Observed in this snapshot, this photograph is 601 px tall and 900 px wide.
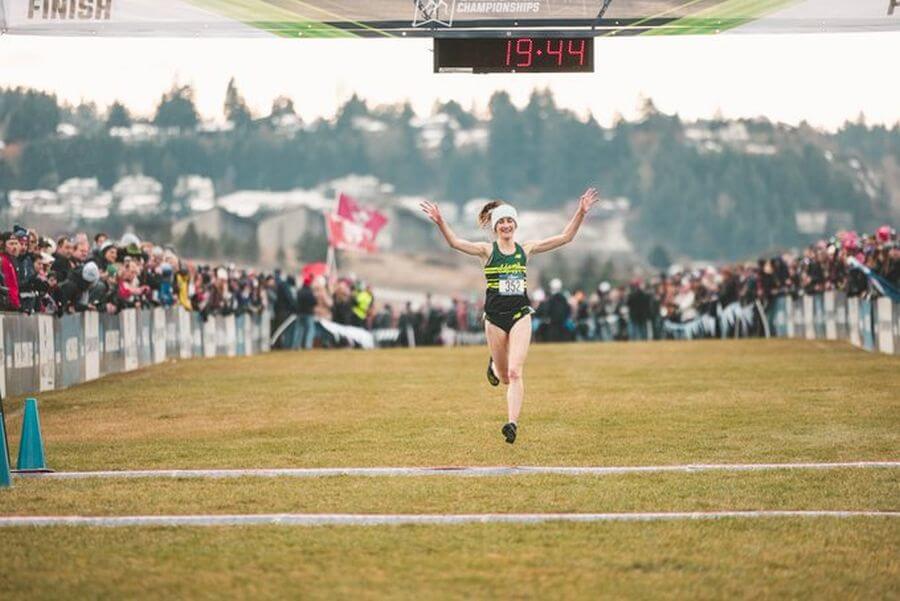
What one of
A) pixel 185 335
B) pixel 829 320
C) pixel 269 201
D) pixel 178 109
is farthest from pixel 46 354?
pixel 269 201

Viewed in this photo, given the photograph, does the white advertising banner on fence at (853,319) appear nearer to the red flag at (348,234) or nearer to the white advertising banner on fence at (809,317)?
the white advertising banner on fence at (809,317)

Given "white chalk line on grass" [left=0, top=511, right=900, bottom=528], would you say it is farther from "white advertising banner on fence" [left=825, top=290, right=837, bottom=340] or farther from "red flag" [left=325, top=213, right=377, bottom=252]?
"red flag" [left=325, top=213, right=377, bottom=252]

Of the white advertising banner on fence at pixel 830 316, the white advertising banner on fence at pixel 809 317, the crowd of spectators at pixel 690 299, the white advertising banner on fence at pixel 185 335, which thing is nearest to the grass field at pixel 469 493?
the crowd of spectators at pixel 690 299

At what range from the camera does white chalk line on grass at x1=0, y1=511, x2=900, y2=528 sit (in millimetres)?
10688

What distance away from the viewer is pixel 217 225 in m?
83.0

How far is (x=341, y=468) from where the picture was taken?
→ 13906 millimetres

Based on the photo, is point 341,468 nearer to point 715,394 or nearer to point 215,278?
point 715,394

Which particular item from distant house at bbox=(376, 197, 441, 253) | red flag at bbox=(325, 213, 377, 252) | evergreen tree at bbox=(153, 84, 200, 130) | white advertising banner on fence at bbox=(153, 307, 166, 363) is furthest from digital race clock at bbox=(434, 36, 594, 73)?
distant house at bbox=(376, 197, 441, 253)

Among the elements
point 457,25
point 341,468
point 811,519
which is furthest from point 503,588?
point 457,25

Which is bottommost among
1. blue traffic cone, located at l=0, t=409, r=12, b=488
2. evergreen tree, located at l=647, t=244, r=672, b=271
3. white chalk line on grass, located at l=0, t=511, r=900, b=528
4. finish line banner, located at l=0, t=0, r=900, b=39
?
white chalk line on grass, located at l=0, t=511, r=900, b=528

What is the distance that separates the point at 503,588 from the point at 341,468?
559cm

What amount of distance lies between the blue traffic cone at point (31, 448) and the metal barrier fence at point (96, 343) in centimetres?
851

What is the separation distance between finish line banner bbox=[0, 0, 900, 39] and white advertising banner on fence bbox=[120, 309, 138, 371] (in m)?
6.48

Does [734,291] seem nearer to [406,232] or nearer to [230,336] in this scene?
[230,336]
